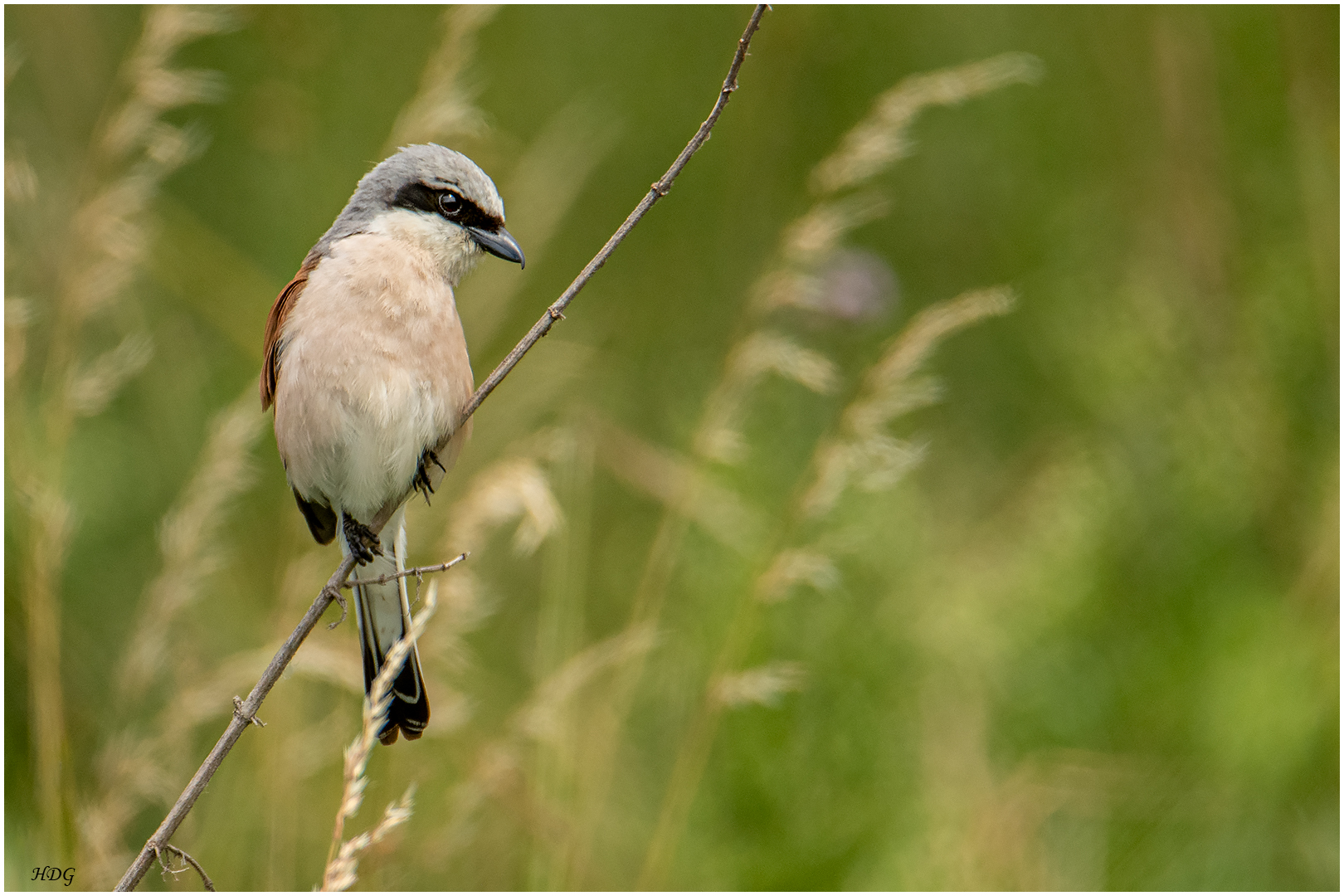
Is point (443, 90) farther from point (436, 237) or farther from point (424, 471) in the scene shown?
point (424, 471)

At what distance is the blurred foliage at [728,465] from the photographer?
2.86 meters

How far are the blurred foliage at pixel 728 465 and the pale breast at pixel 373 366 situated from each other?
27 centimetres

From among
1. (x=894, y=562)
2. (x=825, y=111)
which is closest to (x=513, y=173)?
(x=825, y=111)

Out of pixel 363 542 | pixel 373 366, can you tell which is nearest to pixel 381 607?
pixel 363 542

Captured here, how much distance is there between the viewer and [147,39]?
2840 millimetres

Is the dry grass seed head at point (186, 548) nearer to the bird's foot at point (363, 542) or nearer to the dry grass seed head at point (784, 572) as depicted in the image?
the bird's foot at point (363, 542)

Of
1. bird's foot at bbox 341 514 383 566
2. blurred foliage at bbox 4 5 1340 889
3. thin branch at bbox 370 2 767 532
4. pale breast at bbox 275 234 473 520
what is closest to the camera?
thin branch at bbox 370 2 767 532

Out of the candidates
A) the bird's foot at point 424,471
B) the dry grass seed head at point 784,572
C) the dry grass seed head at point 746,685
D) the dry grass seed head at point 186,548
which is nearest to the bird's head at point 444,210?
the bird's foot at point 424,471

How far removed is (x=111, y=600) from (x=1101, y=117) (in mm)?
4208

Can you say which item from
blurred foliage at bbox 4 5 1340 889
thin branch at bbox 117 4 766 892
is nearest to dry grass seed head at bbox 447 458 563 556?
blurred foliage at bbox 4 5 1340 889

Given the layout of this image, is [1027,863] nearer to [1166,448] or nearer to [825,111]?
[1166,448]

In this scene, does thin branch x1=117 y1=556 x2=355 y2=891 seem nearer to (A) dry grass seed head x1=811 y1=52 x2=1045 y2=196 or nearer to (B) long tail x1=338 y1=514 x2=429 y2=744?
(B) long tail x1=338 y1=514 x2=429 y2=744

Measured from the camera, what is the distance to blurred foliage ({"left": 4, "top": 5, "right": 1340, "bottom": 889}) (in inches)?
112

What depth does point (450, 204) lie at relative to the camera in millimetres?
2613
